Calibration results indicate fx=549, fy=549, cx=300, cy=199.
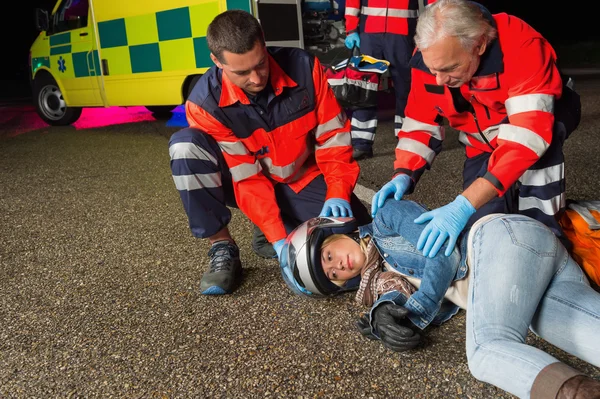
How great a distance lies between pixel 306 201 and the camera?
2379 mm

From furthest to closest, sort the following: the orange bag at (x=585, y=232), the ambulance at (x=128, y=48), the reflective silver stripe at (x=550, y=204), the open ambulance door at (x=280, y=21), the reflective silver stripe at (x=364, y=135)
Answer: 1. the ambulance at (x=128, y=48)
2. the open ambulance door at (x=280, y=21)
3. the reflective silver stripe at (x=364, y=135)
4. the reflective silver stripe at (x=550, y=204)
5. the orange bag at (x=585, y=232)

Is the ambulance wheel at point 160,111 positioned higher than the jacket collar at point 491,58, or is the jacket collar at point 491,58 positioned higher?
the jacket collar at point 491,58

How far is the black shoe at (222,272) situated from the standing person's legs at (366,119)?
199cm

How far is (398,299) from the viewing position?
5.65ft

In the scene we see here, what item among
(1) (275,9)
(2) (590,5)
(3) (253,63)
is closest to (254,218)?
(3) (253,63)

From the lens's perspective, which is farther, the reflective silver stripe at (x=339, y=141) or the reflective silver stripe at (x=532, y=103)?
the reflective silver stripe at (x=339, y=141)

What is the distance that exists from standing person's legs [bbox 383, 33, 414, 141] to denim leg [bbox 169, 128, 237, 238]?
1.93 metres

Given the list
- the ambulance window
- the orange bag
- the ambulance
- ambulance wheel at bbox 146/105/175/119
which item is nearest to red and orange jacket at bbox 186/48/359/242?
the orange bag

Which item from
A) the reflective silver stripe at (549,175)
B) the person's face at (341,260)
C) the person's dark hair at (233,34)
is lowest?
the person's face at (341,260)

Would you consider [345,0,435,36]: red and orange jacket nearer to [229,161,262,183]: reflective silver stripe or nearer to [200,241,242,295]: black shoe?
[229,161,262,183]: reflective silver stripe

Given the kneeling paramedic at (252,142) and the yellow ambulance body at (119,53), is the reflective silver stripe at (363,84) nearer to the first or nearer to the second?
the yellow ambulance body at (119,53)

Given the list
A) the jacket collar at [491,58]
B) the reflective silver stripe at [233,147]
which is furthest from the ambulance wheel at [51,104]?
the jacket collar at [491,58]

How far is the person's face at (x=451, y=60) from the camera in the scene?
5.46ft

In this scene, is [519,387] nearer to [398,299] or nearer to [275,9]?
[398,299]
